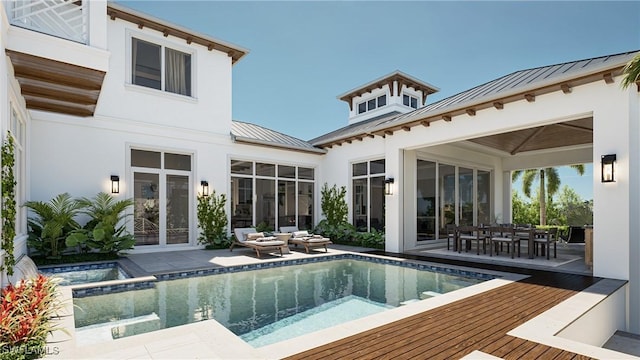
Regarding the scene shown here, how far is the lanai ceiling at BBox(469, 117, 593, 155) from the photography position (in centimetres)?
1074

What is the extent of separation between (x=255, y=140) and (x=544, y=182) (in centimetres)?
1923

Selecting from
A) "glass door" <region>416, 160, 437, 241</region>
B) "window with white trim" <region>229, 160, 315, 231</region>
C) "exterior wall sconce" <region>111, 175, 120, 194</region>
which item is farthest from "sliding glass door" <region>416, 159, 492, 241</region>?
"exterior wall sconce" <region>111, 175, 120, 194</region>

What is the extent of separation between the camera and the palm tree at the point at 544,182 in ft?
69.4

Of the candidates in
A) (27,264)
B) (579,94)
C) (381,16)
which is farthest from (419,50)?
(27,264)

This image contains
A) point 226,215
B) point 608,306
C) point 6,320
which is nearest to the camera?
point 6,320

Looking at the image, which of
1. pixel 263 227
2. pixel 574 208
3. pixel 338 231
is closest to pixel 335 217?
pixel 338 231

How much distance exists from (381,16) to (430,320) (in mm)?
13575

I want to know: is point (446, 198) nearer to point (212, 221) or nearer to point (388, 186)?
point (388, 186)

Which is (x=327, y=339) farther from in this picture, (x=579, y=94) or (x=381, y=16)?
(x=381, y=16)

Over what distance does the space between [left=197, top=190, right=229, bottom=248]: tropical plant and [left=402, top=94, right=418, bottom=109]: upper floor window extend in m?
9.72

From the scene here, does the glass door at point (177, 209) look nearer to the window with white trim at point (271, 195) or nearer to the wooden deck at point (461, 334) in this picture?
the window with white trim at point (271, 195)

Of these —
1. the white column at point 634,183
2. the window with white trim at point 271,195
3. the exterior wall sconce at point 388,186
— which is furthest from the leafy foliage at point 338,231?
the white column at point 634,183

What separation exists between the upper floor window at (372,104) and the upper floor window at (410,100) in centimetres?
92

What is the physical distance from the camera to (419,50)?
58.3 feet
